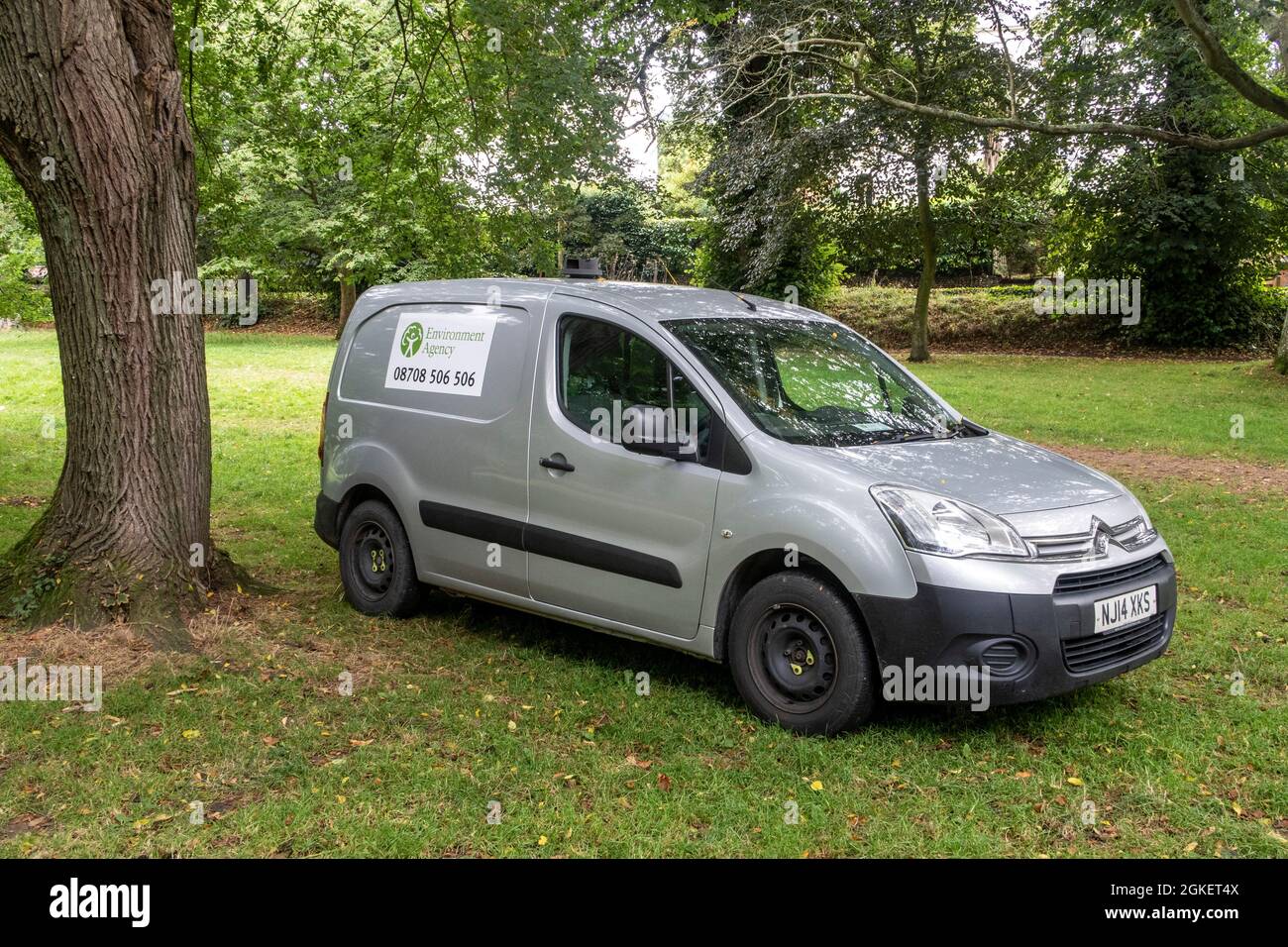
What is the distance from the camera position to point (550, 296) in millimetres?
5977

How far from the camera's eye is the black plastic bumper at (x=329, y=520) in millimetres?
6895

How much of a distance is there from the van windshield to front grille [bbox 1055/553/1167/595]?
1115 mm

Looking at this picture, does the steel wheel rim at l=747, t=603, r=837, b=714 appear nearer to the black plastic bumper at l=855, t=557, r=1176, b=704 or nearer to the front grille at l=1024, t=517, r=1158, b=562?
the black plastic bumper at l=855, t=557, r=1176, b=704

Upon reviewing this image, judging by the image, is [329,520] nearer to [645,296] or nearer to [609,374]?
[609,374]

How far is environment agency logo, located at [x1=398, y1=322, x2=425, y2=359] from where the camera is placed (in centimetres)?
650

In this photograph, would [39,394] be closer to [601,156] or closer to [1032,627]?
[601,156]

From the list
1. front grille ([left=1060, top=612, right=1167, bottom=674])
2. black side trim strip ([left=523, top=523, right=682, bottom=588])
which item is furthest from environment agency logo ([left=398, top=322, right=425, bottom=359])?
front grille ([left=1060, top=612, right=1167, bottom=674])

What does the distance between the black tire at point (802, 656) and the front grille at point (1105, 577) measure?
32.9 inches

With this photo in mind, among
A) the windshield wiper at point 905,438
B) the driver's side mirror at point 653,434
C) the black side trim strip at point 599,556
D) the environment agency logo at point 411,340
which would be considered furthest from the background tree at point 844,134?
the black side trim strip at point 599,556

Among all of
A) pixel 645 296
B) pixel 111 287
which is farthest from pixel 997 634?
pixel 111 287

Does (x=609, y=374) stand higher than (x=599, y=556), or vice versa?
(x=609, y=374)

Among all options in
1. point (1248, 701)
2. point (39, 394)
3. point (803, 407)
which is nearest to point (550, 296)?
point (803, 407)

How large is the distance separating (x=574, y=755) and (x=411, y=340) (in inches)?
114

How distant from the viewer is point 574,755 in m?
4.72
